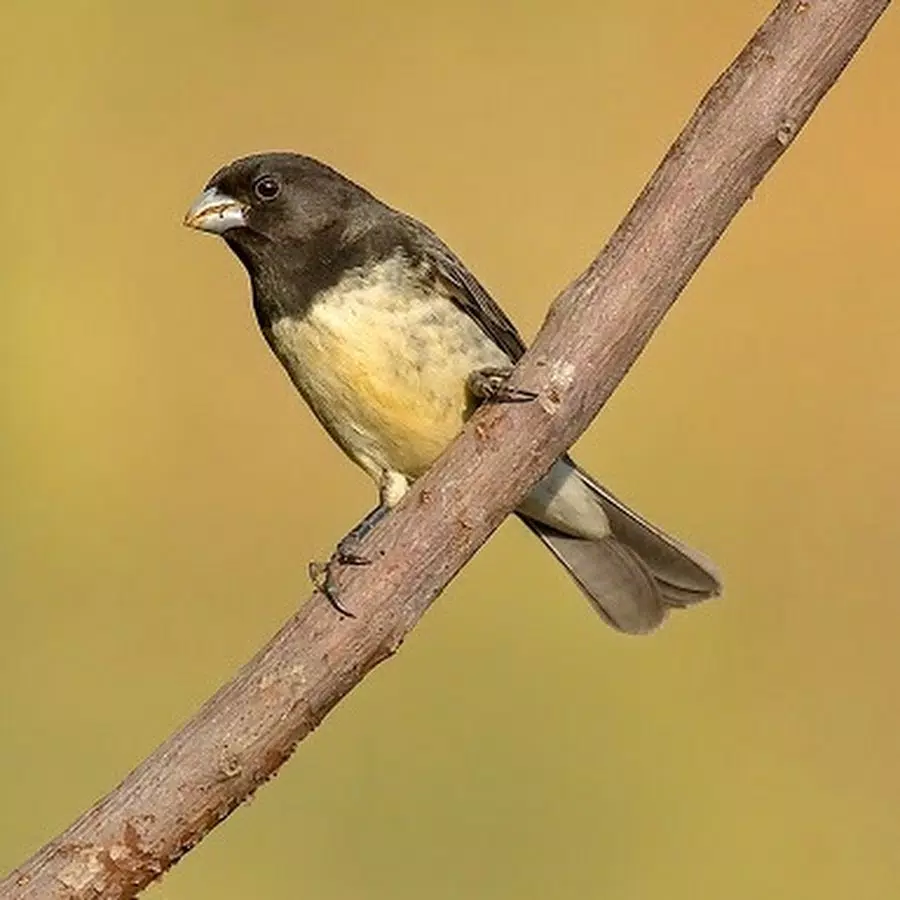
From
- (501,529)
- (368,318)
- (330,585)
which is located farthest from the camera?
(501,529)

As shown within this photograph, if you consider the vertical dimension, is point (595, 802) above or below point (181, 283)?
below

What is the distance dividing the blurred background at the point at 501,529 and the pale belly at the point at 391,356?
1.51 m

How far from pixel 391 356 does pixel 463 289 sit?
6.4 inches

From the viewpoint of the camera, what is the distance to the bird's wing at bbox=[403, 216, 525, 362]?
123 inches

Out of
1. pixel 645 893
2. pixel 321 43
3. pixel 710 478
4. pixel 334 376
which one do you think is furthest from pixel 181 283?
pixel 334 376

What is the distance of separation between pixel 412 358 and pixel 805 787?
187 centimetres

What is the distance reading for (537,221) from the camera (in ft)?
16.1

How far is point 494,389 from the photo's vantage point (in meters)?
2.44

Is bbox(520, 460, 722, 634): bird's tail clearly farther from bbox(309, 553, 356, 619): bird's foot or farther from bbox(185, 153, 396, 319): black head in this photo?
bbox(309, 553, 356, 619): bird's foot

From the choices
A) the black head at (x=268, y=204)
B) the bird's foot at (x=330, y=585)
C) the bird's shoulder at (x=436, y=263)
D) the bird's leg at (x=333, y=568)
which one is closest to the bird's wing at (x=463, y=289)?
the bird's shoulder at (x=436, y=263)

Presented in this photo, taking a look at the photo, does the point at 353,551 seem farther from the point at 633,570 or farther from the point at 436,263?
the point at 633,570

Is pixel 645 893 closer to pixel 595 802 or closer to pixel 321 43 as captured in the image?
pixel 595 802

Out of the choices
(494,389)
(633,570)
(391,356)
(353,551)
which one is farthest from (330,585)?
(633,570)

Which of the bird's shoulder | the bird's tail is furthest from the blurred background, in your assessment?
the bird's shoulder
